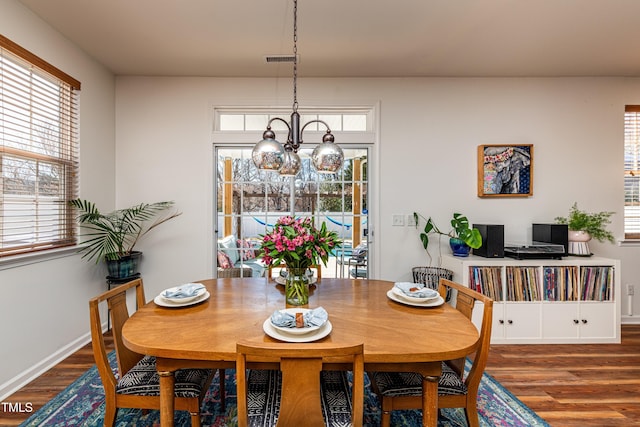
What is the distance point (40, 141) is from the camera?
2.41 metres

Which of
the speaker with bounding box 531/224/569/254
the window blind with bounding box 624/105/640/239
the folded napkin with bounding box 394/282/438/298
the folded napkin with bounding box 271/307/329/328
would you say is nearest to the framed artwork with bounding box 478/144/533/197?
the speaker with bounding box 531/224/569/254

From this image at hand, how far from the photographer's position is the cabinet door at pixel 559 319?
293cm

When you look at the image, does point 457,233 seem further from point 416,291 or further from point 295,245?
point 295,245

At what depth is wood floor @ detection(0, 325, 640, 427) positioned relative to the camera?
75.4 inches

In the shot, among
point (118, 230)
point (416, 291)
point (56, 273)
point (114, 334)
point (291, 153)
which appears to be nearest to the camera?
point (114, 334)

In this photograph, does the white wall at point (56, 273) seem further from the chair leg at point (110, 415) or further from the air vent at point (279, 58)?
the air vent at point (279, 58)

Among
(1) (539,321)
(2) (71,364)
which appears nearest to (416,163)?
(1) (539,321)

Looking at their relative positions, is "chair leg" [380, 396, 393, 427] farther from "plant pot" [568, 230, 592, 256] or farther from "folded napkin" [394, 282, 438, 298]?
"plant pot" [568, 230, 592, 256]

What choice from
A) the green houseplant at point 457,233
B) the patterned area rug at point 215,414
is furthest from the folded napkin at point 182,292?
the green houseplant at point 457,233

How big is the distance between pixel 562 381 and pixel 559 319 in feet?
2.73

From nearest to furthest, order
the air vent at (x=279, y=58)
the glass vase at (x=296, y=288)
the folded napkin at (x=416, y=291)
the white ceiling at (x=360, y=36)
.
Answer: the glass vase at (x=296, y=288)
the folded napkin at (x=416, y=291)
the white ceiling at (x=360, y=36)
the air vent at (x=279, y=58)

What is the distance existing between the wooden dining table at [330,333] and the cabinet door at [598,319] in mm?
2232

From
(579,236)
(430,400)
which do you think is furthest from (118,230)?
(579,236)

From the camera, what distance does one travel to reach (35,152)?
2.36 meters
